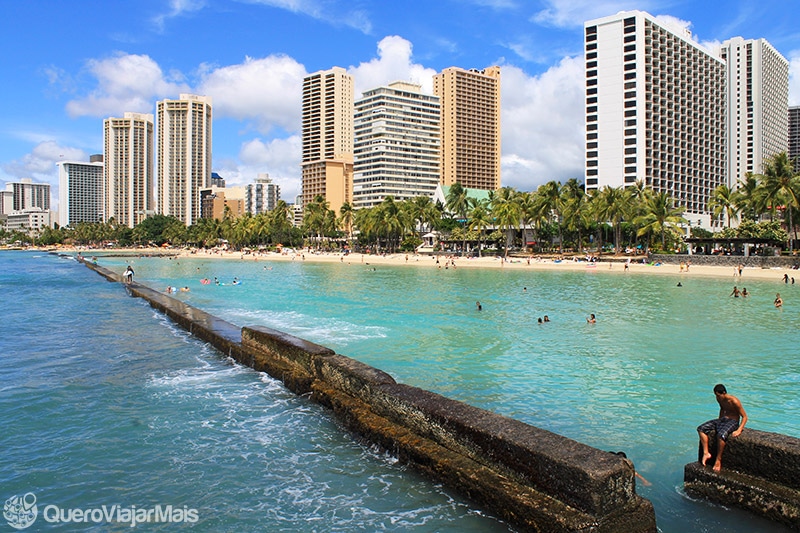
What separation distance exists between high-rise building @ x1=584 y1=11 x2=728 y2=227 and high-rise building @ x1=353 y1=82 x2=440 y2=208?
230 ft

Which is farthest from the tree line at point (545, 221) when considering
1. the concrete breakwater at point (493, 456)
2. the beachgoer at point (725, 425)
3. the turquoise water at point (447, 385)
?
the concrete breakwater at point (493, 456)

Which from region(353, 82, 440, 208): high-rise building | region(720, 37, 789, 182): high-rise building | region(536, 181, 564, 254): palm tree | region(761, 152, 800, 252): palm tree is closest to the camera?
region(761, 152, 800, 252): palm tree

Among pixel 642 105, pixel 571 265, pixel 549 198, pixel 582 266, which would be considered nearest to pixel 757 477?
pixel 582 266

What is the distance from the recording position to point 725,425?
23.1 ft

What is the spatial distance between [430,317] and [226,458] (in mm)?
19108

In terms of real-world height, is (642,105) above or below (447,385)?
above

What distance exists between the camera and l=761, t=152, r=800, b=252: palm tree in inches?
2431

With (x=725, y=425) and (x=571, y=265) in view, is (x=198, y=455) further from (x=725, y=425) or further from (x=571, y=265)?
(x=571, y=265)

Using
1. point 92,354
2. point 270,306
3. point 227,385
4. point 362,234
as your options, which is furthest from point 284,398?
point 362,234

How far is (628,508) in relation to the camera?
19.5 feet

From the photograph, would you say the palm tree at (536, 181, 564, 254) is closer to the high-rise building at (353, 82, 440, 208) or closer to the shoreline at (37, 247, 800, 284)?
the shoreline at (37, 247, 800, 284)

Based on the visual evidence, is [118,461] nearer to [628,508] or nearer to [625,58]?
[628,508]

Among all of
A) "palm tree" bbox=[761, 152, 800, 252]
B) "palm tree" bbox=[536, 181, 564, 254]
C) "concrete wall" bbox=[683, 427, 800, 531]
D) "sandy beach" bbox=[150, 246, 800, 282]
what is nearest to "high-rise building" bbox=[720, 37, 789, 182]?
"palm tree" bbox=[536, 181, 564, 254]

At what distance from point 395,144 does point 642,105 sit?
80.5 m
